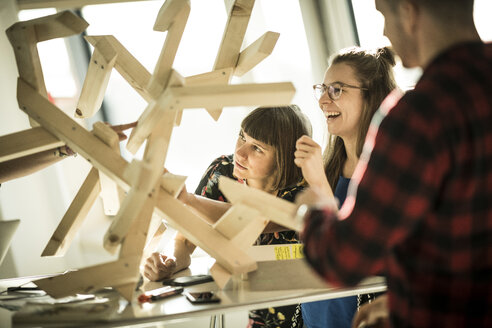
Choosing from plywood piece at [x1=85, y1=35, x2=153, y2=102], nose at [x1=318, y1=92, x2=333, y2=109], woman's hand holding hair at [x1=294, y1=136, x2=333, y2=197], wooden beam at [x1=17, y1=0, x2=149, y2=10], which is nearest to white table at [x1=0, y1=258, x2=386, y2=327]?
woman's hand holding hair at [x1=294, y1=136, x2=333, y2=197]

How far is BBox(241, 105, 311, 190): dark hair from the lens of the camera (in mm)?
2037

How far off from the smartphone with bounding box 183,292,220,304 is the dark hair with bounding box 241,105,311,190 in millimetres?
770

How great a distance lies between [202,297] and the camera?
1359mm

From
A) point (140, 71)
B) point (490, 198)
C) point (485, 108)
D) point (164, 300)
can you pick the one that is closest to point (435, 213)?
point (490, 198)

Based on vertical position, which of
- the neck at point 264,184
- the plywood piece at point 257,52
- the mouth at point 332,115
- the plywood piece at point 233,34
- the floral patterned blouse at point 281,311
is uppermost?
the plywood piece at point 233,34

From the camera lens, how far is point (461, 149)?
0.83 meters

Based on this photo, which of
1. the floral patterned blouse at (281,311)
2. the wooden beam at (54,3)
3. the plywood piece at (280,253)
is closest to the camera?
the plywood piece at (280,253)

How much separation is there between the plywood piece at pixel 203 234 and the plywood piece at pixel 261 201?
16 cm

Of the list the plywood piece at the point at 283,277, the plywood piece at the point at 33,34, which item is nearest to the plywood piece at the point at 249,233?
the plywood piece at the point at 283,277

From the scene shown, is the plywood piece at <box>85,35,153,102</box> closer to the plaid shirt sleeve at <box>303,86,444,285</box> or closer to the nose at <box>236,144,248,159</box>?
the nose at <box>236,144,248,159</box>

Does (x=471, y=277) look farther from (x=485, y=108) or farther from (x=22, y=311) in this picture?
(x=22, y=311)

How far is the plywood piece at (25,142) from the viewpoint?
144 centimetres

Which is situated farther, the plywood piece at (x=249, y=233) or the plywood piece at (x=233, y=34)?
the plywood piece at (x=233, y=34)

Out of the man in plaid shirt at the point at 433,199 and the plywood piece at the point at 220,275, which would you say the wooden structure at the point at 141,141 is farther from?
the man in plaid shirt at the point at 433,199
